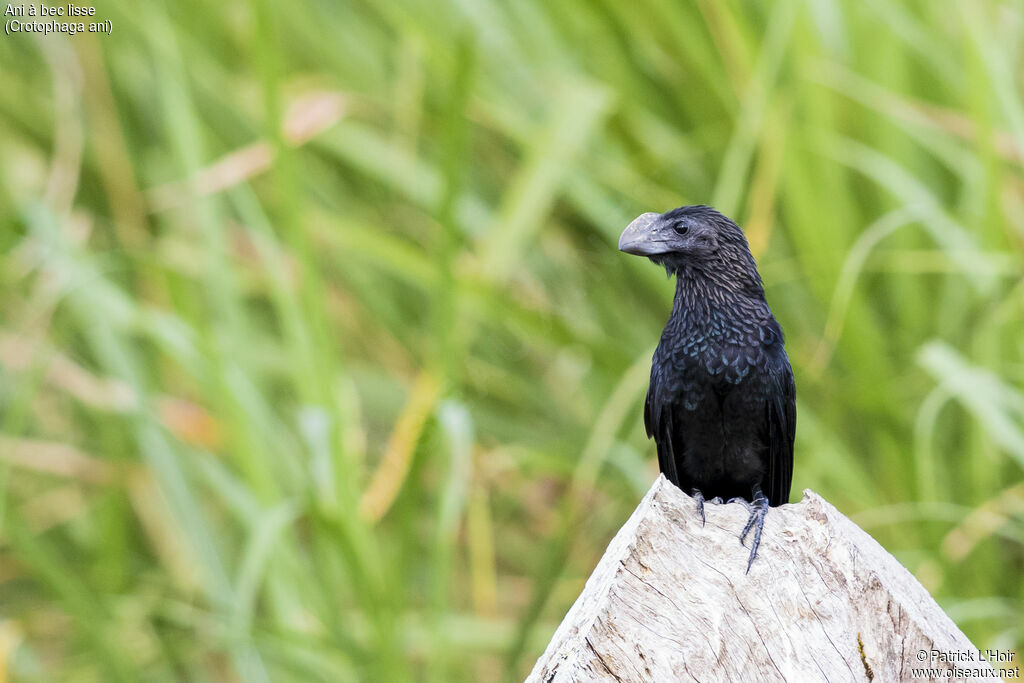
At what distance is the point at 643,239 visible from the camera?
133 centimetres

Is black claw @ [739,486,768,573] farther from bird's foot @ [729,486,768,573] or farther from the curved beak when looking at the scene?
the curved beak

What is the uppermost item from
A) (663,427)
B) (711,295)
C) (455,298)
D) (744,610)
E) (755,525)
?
(455,298)

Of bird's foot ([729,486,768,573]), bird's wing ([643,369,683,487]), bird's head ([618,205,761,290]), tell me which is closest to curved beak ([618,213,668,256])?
bird's head ([618,205,761,290])

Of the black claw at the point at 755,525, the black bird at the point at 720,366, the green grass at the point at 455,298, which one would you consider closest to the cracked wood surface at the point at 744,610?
the black claw at the point at 755,525

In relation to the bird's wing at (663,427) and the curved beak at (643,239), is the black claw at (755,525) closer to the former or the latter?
the bird's wing at (663,427)

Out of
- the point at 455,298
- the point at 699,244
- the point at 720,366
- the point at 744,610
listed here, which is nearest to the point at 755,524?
the point at 744,610

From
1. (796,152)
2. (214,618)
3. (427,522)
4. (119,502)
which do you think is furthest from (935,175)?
(119,502)

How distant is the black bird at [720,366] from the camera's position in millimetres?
1364

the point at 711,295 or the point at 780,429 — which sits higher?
the point at 711,295

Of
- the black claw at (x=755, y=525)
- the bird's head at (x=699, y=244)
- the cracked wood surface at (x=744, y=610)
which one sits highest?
the bird's head at (x=699, y=244)

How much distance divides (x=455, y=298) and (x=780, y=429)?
2.30 feet

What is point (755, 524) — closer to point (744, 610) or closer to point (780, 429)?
point (744, 610)

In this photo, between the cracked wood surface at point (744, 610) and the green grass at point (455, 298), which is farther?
the green grass at point (455, 298)

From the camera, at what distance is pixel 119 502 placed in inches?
89.4
